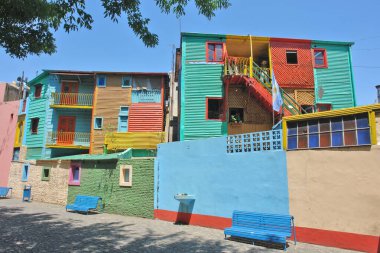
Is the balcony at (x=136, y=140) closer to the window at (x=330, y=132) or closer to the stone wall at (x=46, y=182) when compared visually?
the stone wall at (x=46, y=182)

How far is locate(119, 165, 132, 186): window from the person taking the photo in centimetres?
1527

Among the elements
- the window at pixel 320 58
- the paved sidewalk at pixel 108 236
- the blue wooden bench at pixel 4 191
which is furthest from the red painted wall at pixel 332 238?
the blue wooden bench at pixel 4 191

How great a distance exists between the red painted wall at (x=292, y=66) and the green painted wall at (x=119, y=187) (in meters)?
9.25

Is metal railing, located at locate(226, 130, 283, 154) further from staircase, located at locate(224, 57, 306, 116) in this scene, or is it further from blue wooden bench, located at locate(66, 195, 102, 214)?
blue wooden bench, located at locate(66, 195, 102, 214)

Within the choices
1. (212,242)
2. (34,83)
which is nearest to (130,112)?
(34,83)

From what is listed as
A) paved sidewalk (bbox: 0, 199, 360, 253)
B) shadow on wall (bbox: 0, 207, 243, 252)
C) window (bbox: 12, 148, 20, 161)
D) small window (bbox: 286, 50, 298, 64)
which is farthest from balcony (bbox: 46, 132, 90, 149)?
small window (bbox: 286, 50, 298, 64)

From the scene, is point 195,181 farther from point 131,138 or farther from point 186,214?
point 131,138

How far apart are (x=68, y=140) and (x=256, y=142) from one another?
16699 mm

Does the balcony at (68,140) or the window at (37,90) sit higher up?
the window at (37,90)

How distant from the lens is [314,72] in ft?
59.2

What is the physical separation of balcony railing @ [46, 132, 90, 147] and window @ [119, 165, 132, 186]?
8.30 meters

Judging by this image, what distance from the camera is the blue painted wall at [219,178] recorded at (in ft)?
34.1

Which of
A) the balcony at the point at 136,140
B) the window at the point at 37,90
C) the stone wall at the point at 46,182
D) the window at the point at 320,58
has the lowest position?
the stone wall at the point at 46,182

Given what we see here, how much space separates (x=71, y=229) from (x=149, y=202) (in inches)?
158
